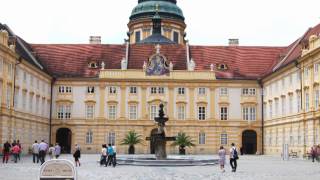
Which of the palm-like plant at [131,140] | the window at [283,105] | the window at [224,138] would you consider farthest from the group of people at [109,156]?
the window at [224,138]

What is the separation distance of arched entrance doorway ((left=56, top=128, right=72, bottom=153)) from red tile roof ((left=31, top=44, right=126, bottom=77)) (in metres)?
6.44

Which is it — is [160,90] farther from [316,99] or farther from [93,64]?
[316,99]

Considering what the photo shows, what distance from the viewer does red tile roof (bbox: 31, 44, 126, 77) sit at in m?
63.4

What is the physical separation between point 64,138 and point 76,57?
31.7 feet

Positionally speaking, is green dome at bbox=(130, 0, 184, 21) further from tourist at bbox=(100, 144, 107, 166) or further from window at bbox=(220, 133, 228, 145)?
tourist at bbox=(100, 144, 107, 166)

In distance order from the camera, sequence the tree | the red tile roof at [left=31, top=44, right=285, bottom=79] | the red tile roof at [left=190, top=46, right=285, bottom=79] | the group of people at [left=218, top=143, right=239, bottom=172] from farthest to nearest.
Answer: the red tile roof at [left=190, top=46, right=285, bottom=79] → the red tile roof at [left=31, top=44, right=285, bottom=79] → the tree → the group of people at [left=218, top=143, right=239, bottom=172]

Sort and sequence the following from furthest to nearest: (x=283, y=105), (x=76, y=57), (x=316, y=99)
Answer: (x=76, y=57) < (x=283, y=105) < (x=316, y=99)

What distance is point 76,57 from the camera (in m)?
65.3

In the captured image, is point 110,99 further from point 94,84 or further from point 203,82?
point 203,82

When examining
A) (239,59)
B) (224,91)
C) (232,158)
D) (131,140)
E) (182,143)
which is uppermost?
(239,59)

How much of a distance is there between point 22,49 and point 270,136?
2772cm

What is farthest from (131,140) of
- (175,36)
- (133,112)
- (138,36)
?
(175,36)

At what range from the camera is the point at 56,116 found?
2461 inches

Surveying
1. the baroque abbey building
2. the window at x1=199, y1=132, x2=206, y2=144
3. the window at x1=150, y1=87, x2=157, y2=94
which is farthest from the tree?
the window at x1=150, y1=87, x2=157, y2=94
